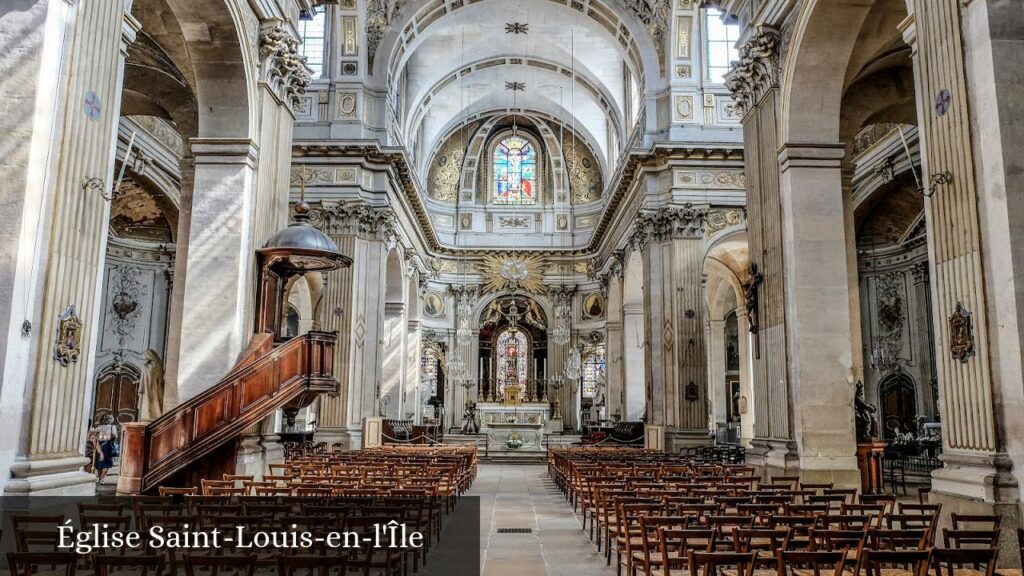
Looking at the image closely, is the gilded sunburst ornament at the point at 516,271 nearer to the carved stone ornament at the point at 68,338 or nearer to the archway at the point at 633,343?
the archway at the point at 633,343

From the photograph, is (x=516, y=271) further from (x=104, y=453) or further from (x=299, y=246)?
(x=299, y=246)

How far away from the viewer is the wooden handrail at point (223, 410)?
10.3m

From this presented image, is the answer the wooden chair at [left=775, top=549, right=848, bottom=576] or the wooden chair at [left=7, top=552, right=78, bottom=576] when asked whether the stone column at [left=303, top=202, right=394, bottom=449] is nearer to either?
the wooden chair at [left=7, top=552, right=78, bottom=576]

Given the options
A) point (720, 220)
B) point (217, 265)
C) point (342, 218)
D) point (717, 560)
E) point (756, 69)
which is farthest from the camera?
point (342, 218)

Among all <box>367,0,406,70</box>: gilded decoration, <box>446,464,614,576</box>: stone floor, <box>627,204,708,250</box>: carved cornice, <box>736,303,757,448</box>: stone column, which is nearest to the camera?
<box>446,464,614,576</box>: stone floor

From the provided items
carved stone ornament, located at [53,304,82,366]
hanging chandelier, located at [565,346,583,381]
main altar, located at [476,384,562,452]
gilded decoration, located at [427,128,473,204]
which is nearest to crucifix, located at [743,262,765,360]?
carved stone ornament, located at [53,304,82,366]

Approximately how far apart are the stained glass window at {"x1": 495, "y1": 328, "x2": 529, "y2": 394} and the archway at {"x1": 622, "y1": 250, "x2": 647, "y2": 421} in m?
10.4

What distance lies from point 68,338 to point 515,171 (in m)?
33.1

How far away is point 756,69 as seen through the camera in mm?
13609

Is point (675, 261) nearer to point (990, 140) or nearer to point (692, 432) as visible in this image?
point (692, 432)

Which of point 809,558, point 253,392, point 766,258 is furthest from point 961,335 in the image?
point 253,392

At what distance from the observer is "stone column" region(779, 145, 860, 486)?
11.7 meters

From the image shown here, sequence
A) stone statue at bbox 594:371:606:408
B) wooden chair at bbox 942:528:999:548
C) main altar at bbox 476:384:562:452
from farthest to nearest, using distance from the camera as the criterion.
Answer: stone statue at bbox 594:371:606:408, main altar at bbox 476:384:562:452, wooden chair at bbox 942:528:999:548

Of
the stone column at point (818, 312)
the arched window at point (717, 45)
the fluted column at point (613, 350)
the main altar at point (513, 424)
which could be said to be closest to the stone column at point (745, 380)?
the fluted column at point (613, 350)
